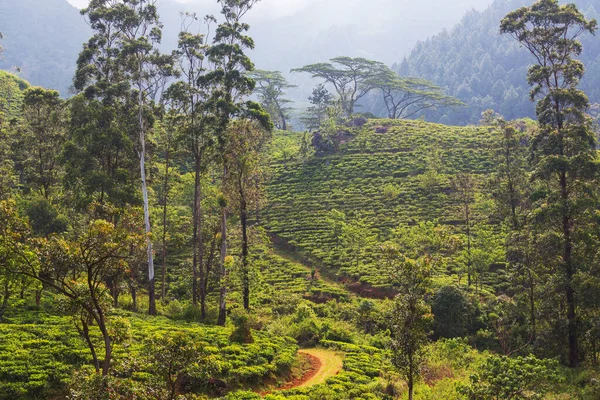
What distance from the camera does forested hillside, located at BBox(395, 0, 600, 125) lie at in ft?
444

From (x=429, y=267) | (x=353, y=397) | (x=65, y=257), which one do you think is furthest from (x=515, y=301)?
(x=65, y=257)

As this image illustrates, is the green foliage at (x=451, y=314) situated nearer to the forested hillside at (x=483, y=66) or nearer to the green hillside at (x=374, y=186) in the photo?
the green hillside at (x=374, y=186)

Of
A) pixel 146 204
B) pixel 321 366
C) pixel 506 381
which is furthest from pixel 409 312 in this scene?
pixel 146 204

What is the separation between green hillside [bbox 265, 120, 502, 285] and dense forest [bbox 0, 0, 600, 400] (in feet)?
1.67

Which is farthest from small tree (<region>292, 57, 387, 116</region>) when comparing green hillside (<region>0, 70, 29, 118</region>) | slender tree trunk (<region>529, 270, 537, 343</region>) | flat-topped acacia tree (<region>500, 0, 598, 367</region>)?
slender tree trunk (<region>529, 270, 537, 343</region>)

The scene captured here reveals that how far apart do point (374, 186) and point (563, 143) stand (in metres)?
34.7

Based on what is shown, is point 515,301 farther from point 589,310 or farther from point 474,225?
point 474,225

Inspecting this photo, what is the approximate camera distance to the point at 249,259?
96.4 ft

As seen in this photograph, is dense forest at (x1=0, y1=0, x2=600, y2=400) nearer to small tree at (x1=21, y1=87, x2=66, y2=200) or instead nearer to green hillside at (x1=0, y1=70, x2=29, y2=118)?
small tree at (x1=21, y1=87, x2=66, y2=200)

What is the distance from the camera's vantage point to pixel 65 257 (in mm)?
12031

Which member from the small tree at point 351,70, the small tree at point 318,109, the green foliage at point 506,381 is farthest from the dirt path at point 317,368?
the small tree at point 318,109

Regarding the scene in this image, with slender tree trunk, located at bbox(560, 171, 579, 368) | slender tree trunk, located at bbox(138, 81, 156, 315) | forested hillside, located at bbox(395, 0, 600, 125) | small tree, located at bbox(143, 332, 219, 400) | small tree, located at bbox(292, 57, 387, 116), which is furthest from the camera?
forested hillside, located at bbox(395, 0, 600, 125)

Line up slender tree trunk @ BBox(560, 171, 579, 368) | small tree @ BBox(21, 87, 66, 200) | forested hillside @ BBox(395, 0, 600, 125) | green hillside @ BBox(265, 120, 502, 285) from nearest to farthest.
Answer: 1. slender tree trunk @ BBox(560, 171, 579, 368)
2. small tree @ BBox(21, 87, 66, 200)
3. green hillside @ BBox(265, 120, 502, 285)
4. forested hillside @ BBox(395, 0, 600, 125)

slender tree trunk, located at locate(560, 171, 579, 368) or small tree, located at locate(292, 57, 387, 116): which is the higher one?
small tree, located at locate(292, 57, 387, 116)
